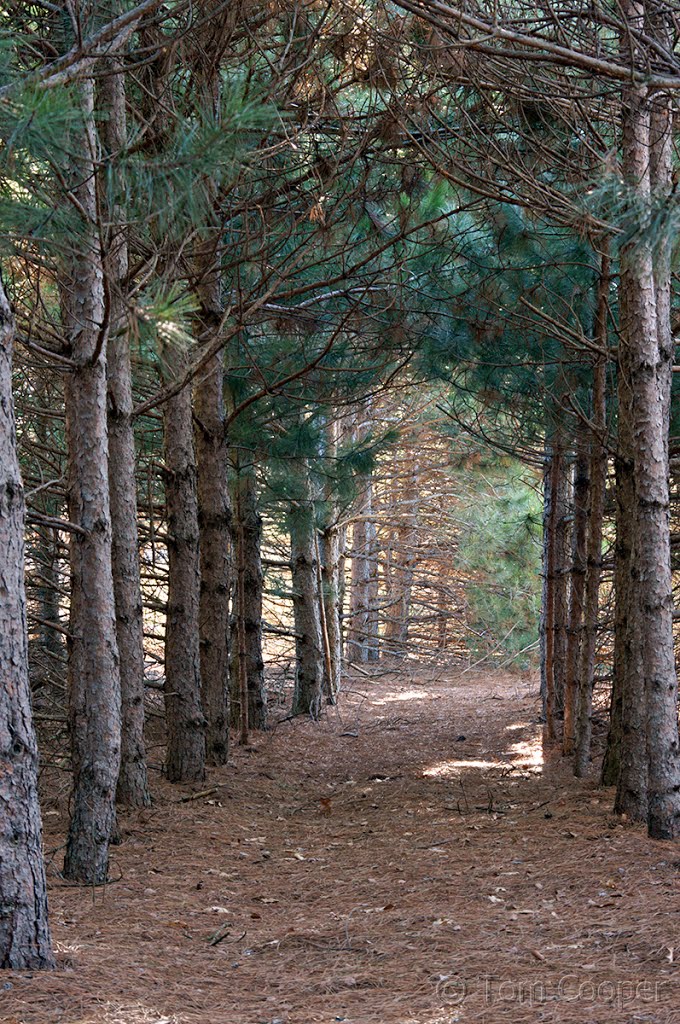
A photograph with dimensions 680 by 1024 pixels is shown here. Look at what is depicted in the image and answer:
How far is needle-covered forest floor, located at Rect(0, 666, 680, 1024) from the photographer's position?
3580 millimetres

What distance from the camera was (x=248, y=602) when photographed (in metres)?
11.1

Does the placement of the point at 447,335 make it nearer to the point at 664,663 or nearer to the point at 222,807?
the point at 664,663

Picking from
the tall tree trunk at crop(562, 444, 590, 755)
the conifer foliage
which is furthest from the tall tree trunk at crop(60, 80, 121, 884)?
the tall tree trunk at crop(562, 444, 590, 755)

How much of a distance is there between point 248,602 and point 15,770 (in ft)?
24.5

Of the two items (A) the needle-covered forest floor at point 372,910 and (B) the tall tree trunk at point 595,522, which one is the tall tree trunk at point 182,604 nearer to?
(A) the needle-covered forest floor at point 372,910

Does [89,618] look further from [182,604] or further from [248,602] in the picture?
[248,602]

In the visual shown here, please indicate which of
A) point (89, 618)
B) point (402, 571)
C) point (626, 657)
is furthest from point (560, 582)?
point (402, 571)

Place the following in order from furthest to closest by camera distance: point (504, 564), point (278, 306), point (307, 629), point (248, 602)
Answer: point (504, 564) < point (307, 629) < point (248, 602) < point (278, 306)

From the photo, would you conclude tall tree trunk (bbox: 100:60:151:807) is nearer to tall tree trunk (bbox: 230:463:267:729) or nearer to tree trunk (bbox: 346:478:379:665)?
tall tree trunk (bbox: 230:463:267:729)

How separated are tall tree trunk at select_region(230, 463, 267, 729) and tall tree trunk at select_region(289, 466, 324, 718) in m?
0.99

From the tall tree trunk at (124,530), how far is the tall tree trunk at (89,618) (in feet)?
3.21

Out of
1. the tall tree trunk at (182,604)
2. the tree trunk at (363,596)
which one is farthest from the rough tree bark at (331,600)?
the tall tree trunk at (182,604)

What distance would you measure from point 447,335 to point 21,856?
5717 mm

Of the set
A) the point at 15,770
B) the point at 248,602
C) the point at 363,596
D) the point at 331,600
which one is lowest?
the point at 15,770
